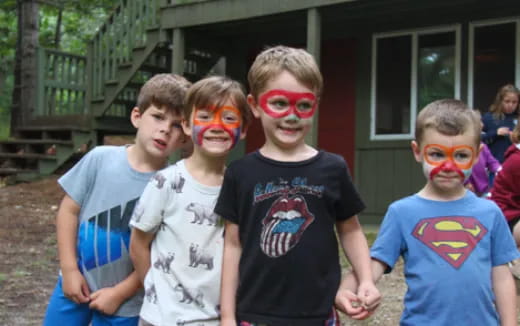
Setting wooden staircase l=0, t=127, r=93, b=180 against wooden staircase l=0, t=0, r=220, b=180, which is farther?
wooden staircase l=0, t=127, r=93, b=180

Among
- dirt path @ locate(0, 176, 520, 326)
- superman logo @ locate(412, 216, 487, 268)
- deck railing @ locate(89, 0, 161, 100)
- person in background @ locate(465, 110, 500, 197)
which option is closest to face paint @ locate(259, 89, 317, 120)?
superman logo @ locate(412, 216, 487, 268)

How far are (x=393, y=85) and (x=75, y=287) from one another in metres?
7.58

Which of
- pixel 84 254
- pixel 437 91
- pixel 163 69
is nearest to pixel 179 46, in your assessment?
pixel 163 69

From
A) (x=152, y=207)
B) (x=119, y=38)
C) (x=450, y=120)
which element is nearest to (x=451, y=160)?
(x=450, y=120)

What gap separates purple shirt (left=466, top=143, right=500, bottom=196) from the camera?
583 cm

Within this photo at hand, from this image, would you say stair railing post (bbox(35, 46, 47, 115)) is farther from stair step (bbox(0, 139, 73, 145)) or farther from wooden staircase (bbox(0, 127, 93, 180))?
stair step (bbox(0, 139, 73, 145))

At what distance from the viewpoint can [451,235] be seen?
2150 millimetres

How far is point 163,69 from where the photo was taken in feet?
34.1

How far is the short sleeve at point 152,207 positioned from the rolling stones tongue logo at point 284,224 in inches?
15.2

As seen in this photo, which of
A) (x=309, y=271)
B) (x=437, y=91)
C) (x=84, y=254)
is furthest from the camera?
(x=437, y=91)

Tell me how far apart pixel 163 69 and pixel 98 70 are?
3.68 feet

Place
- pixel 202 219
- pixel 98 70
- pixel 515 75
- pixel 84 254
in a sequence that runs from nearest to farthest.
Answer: pixel 202 219 < pixel 84 254 < pixel 515 75 < pixel 98 70

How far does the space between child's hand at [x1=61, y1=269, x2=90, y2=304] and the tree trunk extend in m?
Answer: 10.0

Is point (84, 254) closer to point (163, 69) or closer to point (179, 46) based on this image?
point (179, 46)
